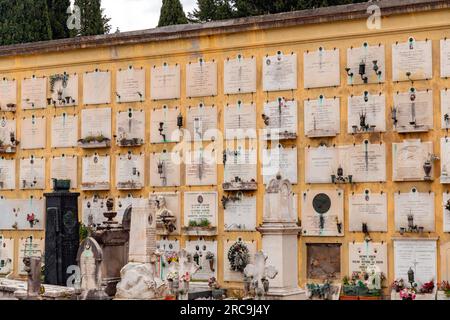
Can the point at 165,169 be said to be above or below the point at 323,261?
above

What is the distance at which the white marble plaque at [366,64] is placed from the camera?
21.9 meters

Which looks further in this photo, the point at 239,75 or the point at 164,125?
the point at 164,125

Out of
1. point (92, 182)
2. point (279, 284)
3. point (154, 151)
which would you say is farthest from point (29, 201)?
point (279, 284)

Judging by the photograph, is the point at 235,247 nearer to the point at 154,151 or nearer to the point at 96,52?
the point at 154,151

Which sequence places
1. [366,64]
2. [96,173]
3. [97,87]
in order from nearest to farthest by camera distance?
[366,64]
[96,173]
[97,87]

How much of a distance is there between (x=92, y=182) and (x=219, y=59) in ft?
17.3

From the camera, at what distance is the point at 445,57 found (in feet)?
69.4

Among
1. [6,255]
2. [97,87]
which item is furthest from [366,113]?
[6,255]

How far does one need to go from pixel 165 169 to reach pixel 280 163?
3498 mm

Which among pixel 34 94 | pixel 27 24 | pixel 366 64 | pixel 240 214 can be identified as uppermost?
pixel 27 24

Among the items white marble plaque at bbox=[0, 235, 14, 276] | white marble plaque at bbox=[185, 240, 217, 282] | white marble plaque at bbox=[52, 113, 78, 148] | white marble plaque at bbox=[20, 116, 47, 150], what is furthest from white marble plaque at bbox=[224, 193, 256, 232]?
white marble plaque at bbox=[0, 235, 14, 276]

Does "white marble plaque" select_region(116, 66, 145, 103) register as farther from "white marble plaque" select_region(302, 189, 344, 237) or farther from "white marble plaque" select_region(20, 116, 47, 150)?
"white marble plaque" select_region(302, 189, 344, 237)

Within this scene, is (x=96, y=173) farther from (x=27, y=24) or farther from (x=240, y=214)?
(x=27, y=24)

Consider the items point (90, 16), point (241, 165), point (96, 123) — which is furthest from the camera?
point (90, 16)
